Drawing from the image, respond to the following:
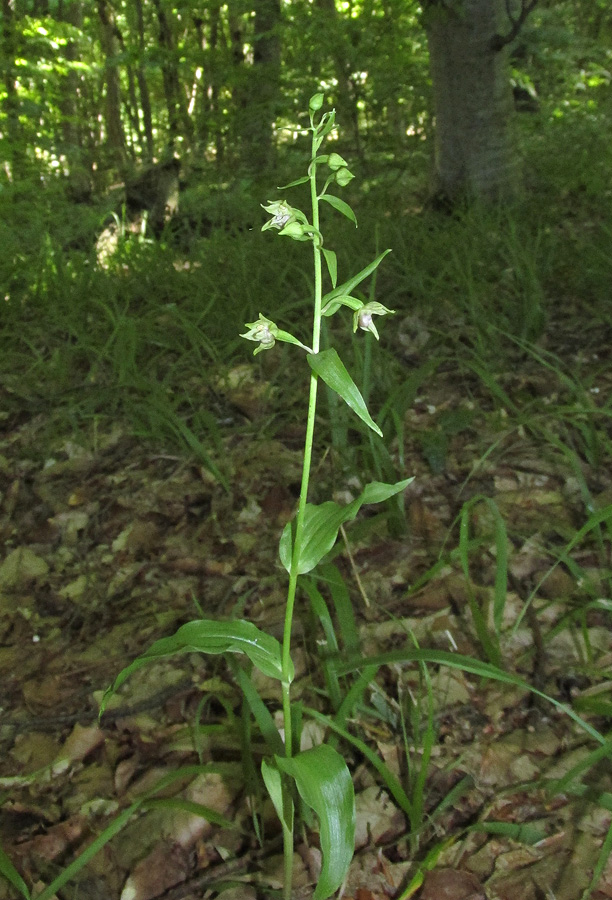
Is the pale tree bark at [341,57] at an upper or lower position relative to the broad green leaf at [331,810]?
upper

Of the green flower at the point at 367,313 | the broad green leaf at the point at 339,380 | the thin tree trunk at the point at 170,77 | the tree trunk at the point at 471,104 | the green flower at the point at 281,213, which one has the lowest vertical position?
the broad green leaf at the point at 339,380

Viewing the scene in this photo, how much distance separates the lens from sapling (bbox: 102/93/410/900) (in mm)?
923

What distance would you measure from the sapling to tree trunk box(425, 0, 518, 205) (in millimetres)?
2947

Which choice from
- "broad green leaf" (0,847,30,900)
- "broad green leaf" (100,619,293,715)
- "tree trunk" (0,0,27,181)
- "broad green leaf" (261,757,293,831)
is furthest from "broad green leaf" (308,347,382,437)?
"tree trunk" (0,0,27,181)

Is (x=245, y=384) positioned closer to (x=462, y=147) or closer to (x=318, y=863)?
(x=318, y=863)

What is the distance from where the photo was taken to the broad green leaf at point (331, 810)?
3.01 ft

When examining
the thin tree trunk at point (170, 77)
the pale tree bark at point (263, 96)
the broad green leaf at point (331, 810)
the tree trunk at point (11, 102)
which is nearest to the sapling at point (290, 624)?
the broad green leaf at point (331, 810)

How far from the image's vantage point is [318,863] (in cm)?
117

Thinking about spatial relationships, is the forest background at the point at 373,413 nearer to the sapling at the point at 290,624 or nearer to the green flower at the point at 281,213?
the sapling at the point at 290,624

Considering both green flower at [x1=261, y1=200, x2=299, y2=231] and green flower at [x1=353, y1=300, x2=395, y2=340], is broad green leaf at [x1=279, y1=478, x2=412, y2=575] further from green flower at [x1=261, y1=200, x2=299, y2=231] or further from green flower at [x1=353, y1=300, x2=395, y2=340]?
green flower at [x1=261, y1=200, x2=299, y2=231]

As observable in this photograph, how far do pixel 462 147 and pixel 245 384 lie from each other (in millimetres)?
2022

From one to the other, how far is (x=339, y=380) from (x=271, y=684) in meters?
0.89

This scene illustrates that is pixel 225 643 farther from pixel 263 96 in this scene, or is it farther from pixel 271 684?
pixel 263 96

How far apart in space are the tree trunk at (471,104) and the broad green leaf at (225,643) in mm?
3163
